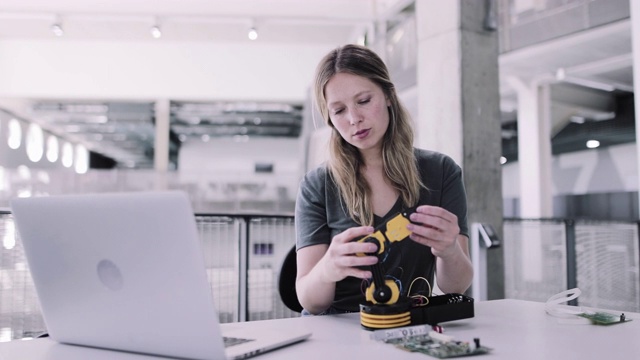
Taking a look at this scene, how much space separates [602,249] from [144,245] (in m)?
4.38

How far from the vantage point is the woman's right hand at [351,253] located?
1126 millimetres

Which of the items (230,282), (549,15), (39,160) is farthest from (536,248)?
(39,160)

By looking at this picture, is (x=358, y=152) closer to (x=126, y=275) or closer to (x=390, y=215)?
(x=390, y=215)

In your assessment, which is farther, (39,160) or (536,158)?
(39,160)

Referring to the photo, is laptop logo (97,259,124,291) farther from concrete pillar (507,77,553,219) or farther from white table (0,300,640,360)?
Answer: concrete pillar (507,77,553,219)

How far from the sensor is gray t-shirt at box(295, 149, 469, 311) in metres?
1.59

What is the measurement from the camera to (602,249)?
4.50 meters

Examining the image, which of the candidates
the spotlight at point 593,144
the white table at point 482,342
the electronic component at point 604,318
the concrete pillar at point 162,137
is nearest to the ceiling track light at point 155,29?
the concrete pillar at point 162,137

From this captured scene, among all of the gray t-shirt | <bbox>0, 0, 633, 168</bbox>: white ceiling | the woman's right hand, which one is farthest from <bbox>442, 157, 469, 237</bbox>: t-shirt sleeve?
<bbox>0, 0, 633, 168</bbox>: white ceiling

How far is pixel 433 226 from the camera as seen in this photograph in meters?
1.19

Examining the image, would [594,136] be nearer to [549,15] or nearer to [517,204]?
[517,204]

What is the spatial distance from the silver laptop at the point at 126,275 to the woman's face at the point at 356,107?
65cm

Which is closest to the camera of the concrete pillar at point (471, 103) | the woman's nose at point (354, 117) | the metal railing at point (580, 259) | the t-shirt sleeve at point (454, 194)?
the woman's nose at point (354, 117)

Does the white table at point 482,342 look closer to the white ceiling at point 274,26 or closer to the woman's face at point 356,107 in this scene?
the woman's face at point 356,107
